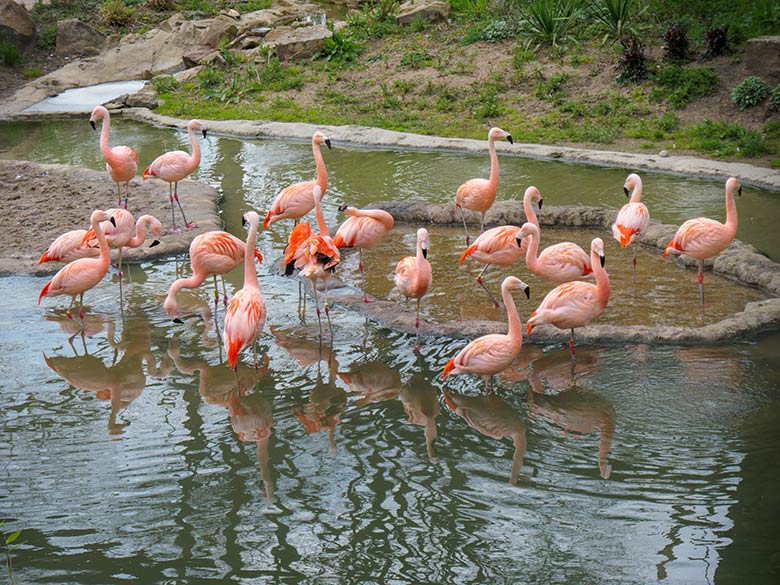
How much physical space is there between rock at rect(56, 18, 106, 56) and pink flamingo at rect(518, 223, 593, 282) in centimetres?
1726

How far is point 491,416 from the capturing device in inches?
219

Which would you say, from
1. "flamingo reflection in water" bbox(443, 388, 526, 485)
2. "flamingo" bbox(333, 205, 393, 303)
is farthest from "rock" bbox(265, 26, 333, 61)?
"flamingo reflection in water" bbox(443, 388, 526, 485)

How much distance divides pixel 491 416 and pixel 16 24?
1936cm

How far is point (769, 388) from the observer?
554cm

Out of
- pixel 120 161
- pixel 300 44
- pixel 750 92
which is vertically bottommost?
pixel 120 161

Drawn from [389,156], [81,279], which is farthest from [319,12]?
[81,279]

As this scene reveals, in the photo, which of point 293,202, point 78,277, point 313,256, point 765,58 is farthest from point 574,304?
point 765,58

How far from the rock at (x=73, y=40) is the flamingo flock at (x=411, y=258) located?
14.3m

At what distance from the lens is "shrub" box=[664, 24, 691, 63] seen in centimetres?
1384

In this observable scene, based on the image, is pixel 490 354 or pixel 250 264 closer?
pixel 490 354

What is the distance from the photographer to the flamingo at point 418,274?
646 cm

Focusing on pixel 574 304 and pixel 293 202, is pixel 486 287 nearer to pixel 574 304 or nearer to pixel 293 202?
pixel 574 304

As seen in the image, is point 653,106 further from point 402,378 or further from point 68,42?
point 68,42

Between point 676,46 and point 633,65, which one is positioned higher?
point 676,46
